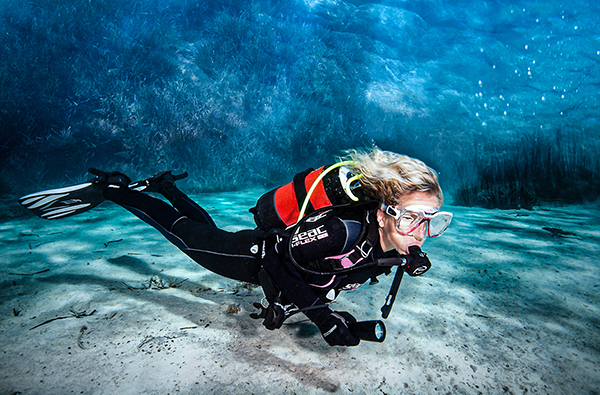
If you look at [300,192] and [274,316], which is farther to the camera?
[300,192]

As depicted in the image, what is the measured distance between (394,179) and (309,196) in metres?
0.66

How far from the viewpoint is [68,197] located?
3.20 m

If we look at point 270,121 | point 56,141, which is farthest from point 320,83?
point 56,141

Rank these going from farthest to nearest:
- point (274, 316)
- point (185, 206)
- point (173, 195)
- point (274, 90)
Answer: point (274, 90) < point (173, 195) < point (185, 206) < point (274, 316)

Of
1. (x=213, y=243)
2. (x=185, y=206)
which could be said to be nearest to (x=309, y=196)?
(x=213, y=243)

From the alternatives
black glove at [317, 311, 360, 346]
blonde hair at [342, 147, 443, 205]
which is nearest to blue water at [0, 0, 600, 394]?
black glove at [317, 311, 360, 346]

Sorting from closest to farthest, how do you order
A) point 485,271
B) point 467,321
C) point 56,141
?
point 467,321, point 485,271, point 56,141

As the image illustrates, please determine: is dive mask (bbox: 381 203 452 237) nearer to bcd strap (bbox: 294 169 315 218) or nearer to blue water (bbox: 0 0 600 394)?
bcd strap (bbox: 294 169 315 218)

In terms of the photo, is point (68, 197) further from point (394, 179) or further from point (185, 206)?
point (394, 179)

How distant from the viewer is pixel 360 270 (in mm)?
1922

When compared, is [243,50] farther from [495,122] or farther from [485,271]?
[495,122]

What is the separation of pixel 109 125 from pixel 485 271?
12693 millimetres

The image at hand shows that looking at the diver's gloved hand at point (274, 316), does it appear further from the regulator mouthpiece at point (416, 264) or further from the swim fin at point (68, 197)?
the swim fin at point (68, 197)

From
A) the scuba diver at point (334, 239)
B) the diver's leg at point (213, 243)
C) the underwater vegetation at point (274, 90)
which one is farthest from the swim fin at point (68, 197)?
the underwater vegetation at point (274, 90)
